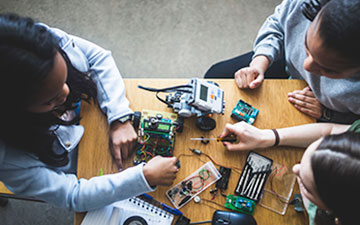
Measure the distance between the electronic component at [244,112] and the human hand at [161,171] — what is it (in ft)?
1.10

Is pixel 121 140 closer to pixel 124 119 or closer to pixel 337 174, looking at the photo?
pixel 124 119

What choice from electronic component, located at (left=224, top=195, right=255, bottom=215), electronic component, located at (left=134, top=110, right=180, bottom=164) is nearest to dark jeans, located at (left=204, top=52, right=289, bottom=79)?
electronic component, located at (left=134, top=110, right=180, bottom=164)

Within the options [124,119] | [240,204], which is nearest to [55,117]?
[124,119]

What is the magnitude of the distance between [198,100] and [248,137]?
0.91ft

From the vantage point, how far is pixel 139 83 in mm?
1083

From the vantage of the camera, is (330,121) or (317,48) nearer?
(317,48)

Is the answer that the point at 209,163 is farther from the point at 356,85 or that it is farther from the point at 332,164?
the point at 356,85

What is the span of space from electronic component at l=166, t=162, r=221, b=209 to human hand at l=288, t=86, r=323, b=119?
0.47m

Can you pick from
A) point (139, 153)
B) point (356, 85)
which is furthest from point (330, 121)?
point (139, 153)

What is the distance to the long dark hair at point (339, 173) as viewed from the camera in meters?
0.65

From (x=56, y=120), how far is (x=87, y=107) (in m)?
0.18

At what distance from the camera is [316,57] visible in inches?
31.8

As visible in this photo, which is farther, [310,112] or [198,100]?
[310,112]

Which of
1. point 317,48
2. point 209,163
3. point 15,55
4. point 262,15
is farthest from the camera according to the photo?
point 262,15
